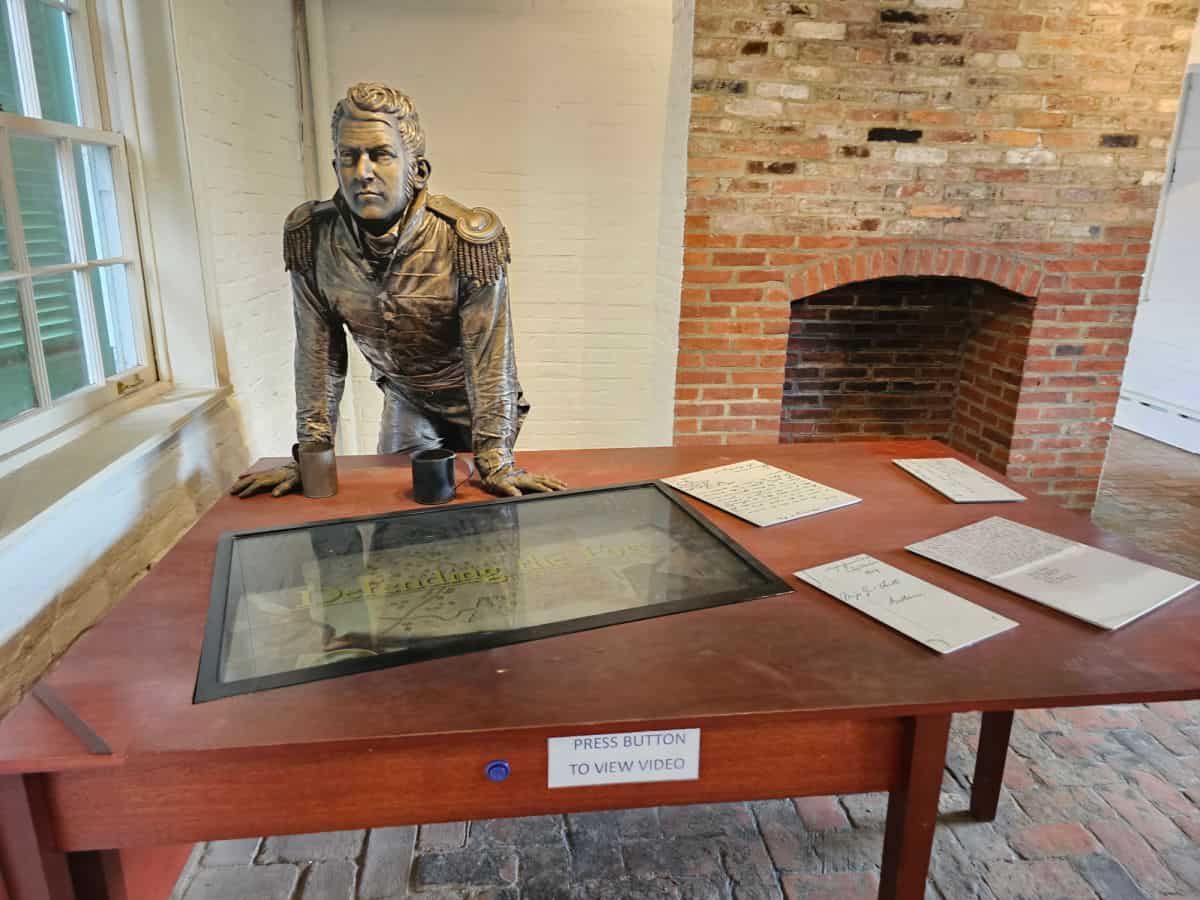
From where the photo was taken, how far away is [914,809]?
1192 millimetres

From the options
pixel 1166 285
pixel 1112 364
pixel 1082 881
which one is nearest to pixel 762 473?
pixel 1082 881

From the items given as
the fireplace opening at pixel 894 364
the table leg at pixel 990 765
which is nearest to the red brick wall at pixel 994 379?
the fireplace opening at pixel 894 364

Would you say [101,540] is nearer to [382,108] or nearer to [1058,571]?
[382,108]

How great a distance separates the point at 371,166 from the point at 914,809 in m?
1.51

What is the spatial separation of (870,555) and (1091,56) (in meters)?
2.77

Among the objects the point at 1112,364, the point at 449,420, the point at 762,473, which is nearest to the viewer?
the point at 762,473

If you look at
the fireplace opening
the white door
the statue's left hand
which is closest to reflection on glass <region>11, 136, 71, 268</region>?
the statue's left hand

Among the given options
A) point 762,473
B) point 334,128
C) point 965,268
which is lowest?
point 762,473

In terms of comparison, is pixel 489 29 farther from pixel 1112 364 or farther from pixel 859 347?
pixel 1112 364

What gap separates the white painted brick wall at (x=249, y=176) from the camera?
2371 millimetres

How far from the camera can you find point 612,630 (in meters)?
1.28

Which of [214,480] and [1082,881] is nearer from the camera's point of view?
[1082,881]

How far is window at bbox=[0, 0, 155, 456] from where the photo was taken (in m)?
1.77

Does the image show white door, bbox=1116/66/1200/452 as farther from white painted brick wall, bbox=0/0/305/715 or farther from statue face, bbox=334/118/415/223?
statue face, bbox=334/118/415/223
